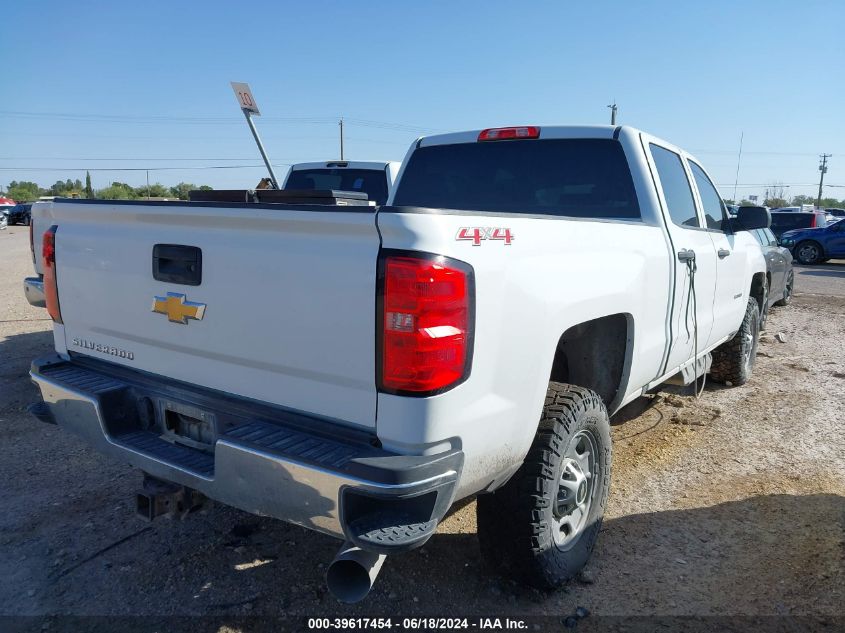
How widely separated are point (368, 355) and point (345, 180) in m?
6.48

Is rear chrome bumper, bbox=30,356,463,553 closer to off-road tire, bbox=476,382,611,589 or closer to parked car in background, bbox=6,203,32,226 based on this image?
off-road tire, bbox=476,382,611,589

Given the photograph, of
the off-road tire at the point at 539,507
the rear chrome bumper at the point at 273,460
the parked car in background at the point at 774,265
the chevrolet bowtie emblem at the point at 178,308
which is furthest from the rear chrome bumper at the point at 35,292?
the parked car in background at the point at 774,265

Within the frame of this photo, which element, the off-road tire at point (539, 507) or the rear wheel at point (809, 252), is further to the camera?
the rear wheel at point (809, 252)

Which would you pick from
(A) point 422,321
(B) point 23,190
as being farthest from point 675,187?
(B) point 23,190

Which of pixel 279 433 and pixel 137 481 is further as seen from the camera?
Result: pixel 137 481

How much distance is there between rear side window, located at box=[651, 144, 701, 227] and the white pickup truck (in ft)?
0.76

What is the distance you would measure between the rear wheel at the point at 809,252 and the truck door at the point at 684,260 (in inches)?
773

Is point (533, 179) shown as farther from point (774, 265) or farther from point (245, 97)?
point (774, 265)

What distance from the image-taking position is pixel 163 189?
3944 cm

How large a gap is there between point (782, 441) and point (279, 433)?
4.16 meters

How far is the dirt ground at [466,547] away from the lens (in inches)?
114

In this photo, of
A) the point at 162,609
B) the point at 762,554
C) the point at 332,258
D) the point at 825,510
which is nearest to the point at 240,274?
the point at 332,258

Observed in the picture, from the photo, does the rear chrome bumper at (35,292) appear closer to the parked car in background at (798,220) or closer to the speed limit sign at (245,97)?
the speed limit sign at (245,97)

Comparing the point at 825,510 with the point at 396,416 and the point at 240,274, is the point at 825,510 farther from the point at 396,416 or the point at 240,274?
the point at 240,274
